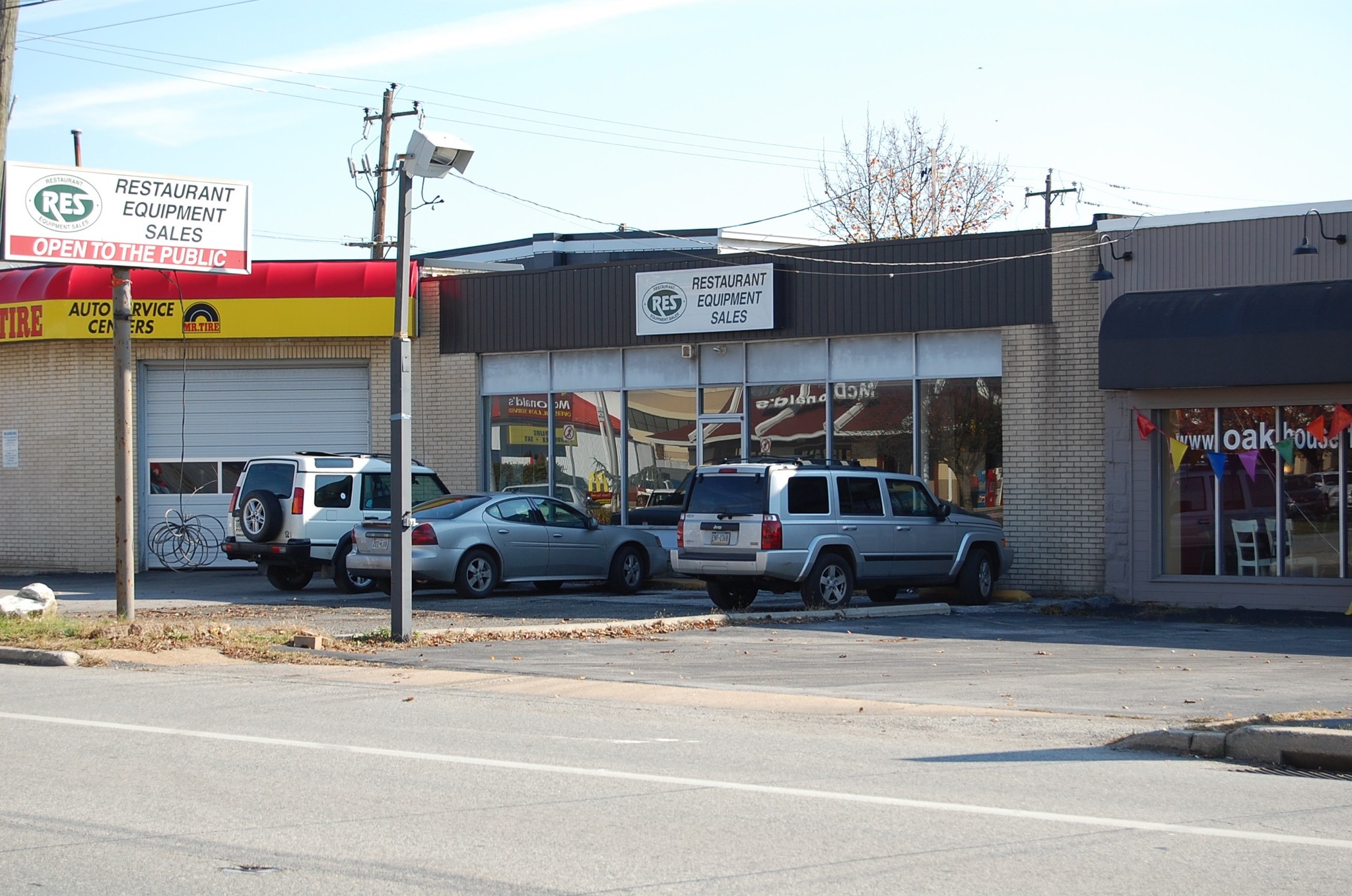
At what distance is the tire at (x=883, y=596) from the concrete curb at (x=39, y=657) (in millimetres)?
10309

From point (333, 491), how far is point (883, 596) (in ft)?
26.8

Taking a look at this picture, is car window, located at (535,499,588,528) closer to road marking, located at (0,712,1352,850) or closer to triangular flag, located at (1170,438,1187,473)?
triangular flag, located at (1170,438,1187,473)

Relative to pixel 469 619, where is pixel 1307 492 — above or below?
above

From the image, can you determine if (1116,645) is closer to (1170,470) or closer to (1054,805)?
(1170,470)

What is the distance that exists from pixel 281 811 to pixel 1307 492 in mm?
15867

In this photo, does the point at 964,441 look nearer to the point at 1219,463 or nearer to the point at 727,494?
the point at 1219,463

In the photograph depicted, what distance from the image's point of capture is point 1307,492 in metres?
18.9

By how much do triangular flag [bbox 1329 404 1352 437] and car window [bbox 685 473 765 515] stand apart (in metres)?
7.62

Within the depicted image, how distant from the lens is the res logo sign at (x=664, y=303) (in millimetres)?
23719

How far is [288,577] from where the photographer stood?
2177 centimetres

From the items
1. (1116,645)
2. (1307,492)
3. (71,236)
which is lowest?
(1116,645)

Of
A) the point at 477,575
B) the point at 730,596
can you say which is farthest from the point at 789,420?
the point at 477,575

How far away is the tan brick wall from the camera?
66.8ft

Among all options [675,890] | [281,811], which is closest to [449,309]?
[281,811]
